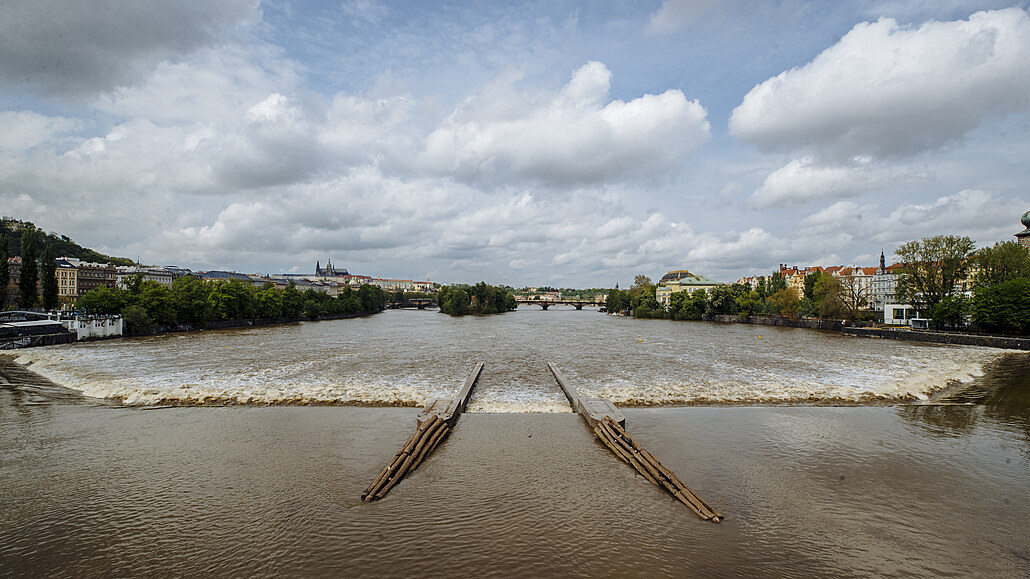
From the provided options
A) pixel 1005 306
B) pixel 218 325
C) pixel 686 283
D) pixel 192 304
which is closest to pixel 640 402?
pixel 1005 306

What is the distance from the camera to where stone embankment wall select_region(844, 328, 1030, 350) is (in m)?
41.4

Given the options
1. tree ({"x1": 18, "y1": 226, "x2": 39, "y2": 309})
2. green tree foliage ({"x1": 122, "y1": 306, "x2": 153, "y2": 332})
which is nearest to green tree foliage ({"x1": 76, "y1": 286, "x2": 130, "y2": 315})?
green tree foliage ({"x1": 122, "y1": 306, "x2": 153, "y2": 332})

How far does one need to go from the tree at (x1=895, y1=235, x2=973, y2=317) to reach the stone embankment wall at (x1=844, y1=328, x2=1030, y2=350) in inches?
186

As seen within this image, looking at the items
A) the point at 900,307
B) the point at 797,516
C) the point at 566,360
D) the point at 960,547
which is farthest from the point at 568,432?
the point at 900,307

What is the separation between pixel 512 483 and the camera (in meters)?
10.3

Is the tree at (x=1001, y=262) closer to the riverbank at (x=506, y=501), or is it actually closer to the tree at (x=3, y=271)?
the riverbank at (x=506, y=501)

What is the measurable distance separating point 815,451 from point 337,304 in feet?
324

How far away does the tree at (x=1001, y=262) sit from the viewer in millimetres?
54094

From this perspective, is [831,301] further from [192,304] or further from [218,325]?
[192,304]

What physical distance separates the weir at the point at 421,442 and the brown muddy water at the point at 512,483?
1.02ft

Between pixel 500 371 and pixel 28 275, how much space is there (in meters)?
65.0

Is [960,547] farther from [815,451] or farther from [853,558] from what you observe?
[815,451]

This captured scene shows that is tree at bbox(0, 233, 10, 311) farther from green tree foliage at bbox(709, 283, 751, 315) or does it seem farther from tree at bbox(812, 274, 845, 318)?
tree at bbox(812, 274, 845, 318)

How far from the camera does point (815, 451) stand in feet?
41.2
